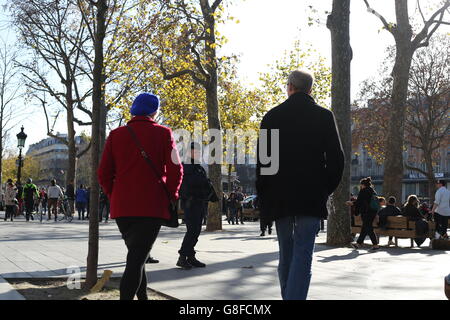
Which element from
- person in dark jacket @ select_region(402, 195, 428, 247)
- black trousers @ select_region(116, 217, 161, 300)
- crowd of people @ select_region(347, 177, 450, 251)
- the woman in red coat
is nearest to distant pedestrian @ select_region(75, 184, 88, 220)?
crowd of people @ select_region(347, 177, 450, 251)

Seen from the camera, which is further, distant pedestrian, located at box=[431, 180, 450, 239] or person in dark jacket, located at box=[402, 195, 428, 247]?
distant pedestrian, located at box=[431, 180, 450, 239]

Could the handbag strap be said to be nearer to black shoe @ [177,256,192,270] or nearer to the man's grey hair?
the man's grey hair

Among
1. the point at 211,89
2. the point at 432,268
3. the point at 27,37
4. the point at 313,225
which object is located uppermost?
Answer: the point at 27,37

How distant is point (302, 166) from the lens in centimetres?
493

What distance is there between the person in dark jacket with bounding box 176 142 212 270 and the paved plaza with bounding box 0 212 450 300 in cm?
32

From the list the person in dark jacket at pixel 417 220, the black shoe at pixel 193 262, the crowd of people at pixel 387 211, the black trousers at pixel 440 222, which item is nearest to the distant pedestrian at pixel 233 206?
the crowd of people at pixel 387 211

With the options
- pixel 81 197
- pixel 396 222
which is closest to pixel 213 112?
pixel 396 222

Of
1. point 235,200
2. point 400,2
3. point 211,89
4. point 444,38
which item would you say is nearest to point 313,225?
point 211,89

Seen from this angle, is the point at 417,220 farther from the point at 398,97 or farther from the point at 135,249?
the point at 135,249

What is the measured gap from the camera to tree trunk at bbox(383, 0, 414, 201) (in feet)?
72.6

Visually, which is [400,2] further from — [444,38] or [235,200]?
[444,38]

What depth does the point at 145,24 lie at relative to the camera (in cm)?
2084

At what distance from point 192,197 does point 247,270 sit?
1.34 meters
